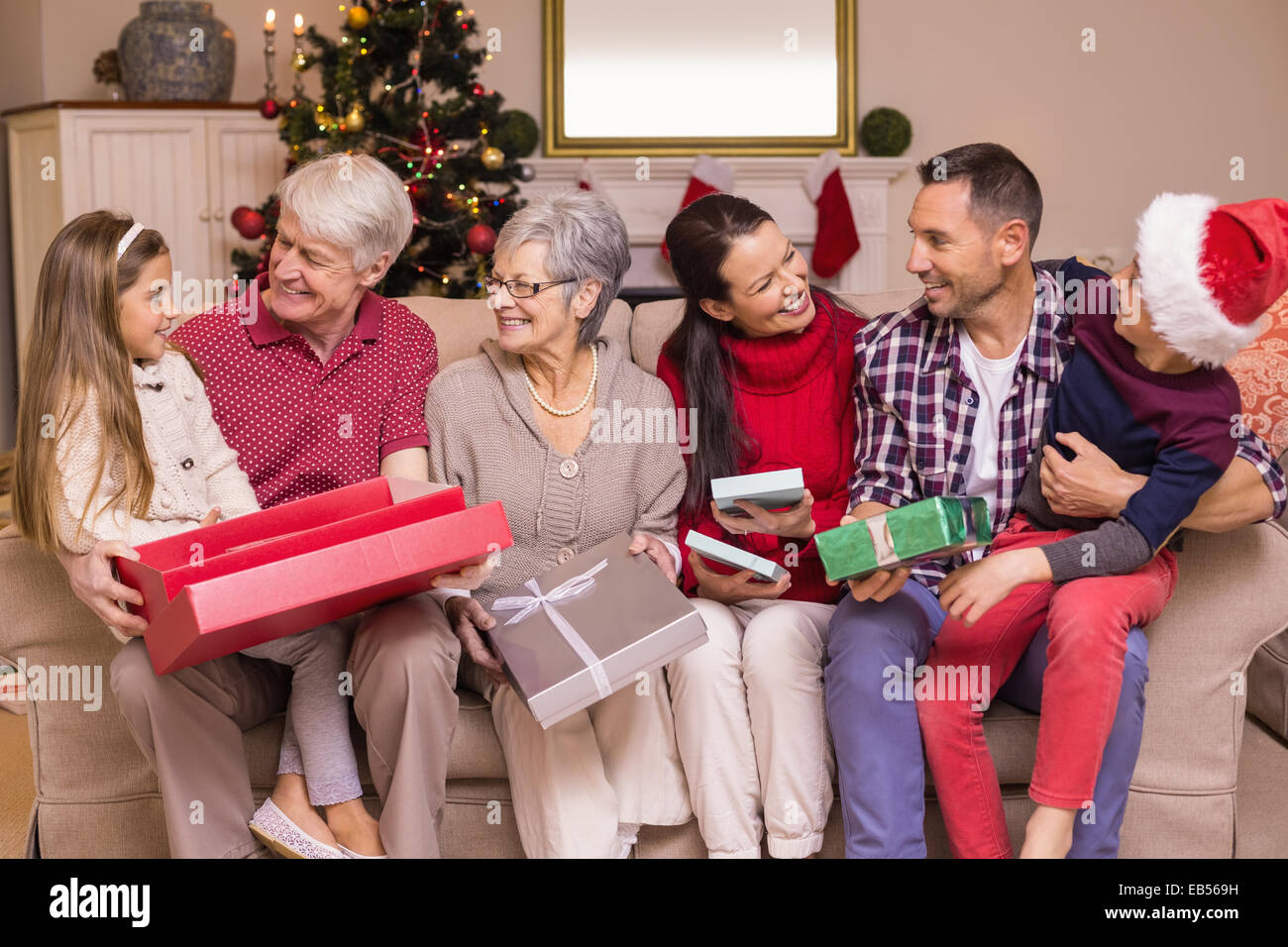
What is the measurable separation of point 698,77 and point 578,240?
9.62 ft

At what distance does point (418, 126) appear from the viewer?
12.0ft

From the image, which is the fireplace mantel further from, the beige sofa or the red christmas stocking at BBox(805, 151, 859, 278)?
the beige sofa

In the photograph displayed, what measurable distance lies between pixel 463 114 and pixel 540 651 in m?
2.60

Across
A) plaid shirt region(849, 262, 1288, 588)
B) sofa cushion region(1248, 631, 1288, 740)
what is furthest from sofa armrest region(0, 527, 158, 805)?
sofa cushion region(1248, 631, 1288, 740)

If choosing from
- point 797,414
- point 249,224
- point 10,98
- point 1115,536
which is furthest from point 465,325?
point 10,98

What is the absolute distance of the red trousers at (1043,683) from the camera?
4.97 feet

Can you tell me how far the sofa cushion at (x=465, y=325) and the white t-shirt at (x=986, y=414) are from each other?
0.70 meters

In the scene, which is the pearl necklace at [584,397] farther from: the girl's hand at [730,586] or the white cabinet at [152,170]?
the white cabinet at [152,170]

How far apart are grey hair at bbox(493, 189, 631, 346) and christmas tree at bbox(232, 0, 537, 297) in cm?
166

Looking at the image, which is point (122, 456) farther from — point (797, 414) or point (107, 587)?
point (797, 414)

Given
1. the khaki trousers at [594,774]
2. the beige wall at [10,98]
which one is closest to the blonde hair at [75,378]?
the khaki trousers at [594,774]
